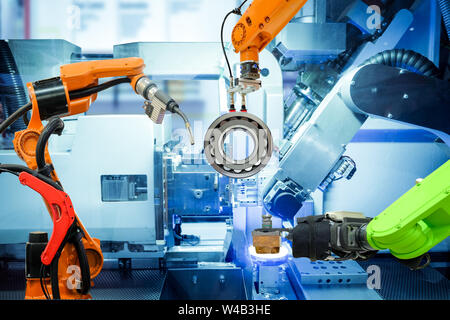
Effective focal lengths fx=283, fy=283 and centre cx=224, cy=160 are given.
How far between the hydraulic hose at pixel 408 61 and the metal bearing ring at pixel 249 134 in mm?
935

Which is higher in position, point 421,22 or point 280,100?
point 421,22

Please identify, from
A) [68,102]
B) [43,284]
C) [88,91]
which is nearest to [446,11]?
[88,91]

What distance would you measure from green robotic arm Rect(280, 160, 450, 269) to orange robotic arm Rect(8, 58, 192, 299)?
3.38ft

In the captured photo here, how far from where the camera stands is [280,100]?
7.02ft

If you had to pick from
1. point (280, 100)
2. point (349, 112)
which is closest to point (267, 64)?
point (280, 100)

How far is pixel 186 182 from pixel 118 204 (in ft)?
1.84

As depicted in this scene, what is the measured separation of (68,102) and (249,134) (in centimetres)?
116

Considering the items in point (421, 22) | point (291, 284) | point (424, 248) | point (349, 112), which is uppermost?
point (421, 22)

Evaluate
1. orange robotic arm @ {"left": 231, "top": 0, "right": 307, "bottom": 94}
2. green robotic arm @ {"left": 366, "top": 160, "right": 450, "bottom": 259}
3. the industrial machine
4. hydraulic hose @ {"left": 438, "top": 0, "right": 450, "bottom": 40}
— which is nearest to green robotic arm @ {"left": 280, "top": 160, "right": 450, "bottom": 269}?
green robotic arm @ {"left": 366, "top": 160, "right": 450, "bottom": 259}

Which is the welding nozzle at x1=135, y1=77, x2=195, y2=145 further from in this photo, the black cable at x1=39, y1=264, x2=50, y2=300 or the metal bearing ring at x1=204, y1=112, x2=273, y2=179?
the black cable at x1=39, y1=264, x2=50, y2=300

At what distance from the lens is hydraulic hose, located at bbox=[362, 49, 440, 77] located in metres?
2.06

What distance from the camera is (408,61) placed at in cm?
207

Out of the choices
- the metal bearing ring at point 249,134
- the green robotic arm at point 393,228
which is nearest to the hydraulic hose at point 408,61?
the metal bearing ring at point 249,134

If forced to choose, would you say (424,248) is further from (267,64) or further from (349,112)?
(267,64)
